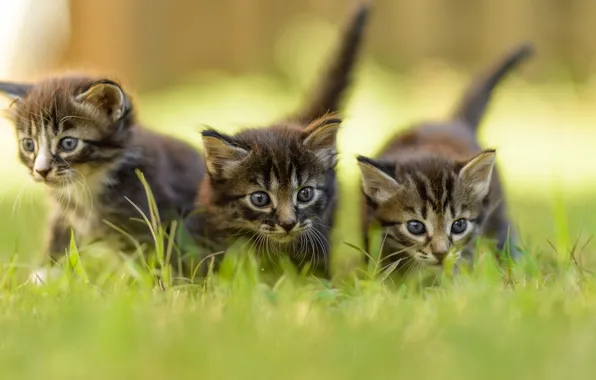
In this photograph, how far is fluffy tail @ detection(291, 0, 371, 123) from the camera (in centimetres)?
409

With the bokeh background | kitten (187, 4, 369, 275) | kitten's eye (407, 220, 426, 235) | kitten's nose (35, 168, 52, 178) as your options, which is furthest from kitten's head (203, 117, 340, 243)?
the bokeh background

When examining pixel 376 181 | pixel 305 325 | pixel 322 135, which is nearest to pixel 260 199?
pixel 322 135

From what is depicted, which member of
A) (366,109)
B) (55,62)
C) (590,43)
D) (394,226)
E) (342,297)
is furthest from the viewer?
(55,62)

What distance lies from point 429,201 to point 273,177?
1.92 feet

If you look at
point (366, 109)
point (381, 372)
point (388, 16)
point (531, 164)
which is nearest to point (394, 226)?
point (381, 372)

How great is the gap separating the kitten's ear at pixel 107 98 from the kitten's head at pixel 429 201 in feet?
3.23

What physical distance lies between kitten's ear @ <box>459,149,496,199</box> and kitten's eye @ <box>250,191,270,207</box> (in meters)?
0.73

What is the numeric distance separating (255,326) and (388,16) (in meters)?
8.60

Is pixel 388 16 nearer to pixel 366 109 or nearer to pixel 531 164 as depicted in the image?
pixel 366 109

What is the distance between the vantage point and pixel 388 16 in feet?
34.2

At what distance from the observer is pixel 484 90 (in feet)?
15.0

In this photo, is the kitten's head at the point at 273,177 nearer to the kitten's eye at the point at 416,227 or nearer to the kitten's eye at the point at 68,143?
the kitten's eye at the point at 416,227

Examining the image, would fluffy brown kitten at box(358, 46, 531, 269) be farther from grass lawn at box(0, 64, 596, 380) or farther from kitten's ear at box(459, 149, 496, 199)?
grass lawn at box(0, 64, 596, 380)

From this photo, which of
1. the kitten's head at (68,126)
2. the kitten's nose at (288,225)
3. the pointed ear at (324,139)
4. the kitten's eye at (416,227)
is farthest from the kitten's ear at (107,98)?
the kitten's eye at (416,227)
